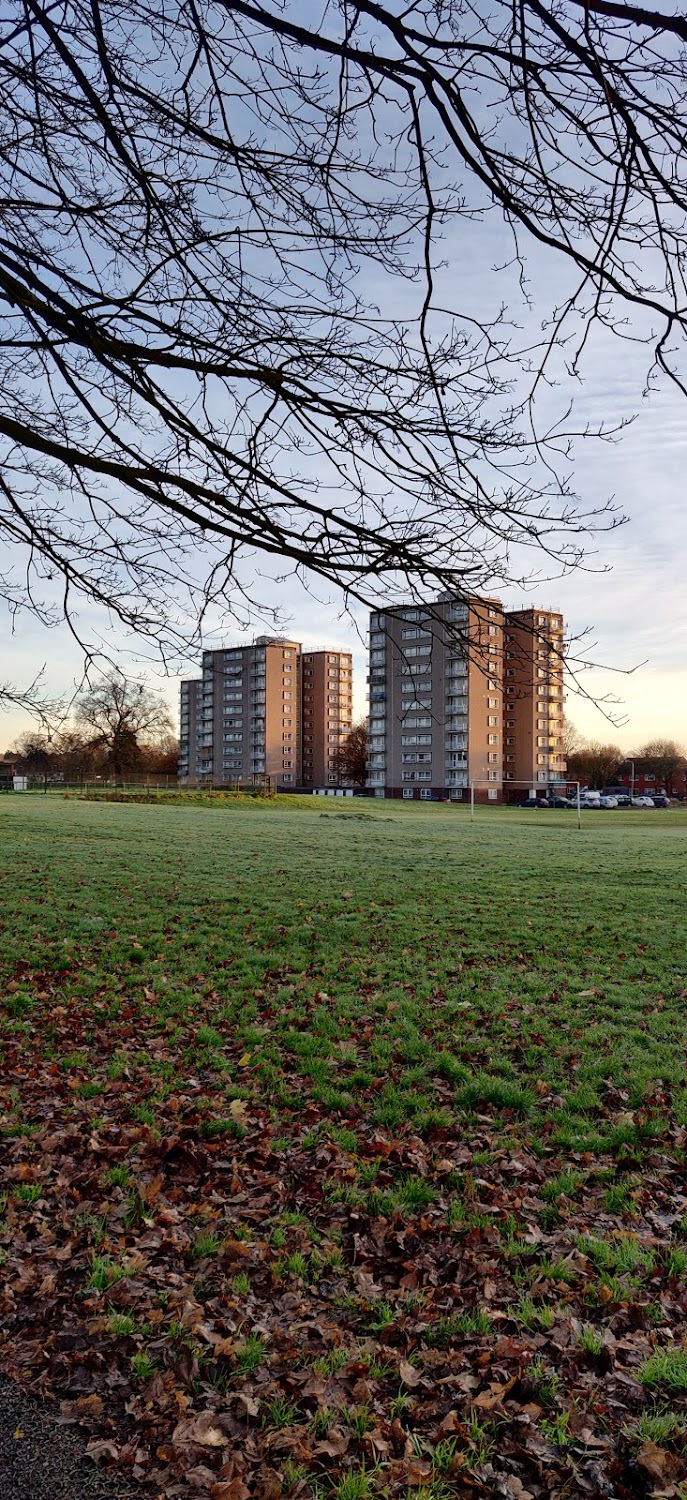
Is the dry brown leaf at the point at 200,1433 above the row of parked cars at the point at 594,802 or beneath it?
beneath

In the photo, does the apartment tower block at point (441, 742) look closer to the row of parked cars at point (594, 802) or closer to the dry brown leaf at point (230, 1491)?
the row of parked cars at point (594, 802)

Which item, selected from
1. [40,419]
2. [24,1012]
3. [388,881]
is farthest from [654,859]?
[40,419]

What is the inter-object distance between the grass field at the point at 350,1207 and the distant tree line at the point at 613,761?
3259 inches

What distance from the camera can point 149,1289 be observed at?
4.06 meters

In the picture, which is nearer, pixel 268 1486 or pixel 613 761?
pixel 268 1486

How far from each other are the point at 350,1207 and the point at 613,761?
329 feet

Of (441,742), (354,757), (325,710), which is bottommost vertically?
(354,757)

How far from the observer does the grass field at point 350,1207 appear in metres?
3.17

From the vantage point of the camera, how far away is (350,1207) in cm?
488

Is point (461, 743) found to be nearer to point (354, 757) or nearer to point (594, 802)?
point (594, 802)

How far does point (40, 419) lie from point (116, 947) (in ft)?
22.3

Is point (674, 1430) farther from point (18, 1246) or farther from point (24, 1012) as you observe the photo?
point (24, 1012)

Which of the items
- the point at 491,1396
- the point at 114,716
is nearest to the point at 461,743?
the point at 114,716

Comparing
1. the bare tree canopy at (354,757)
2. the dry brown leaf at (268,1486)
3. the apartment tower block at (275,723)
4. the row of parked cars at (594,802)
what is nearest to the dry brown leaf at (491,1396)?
Answer: the dry brown leaf at (268,1486)
